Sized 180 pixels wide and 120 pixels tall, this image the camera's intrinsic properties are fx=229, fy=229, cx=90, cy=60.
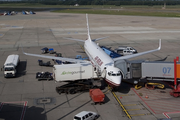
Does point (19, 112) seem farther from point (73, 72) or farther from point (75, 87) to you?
point (73, 72)

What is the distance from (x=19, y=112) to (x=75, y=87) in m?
9.54

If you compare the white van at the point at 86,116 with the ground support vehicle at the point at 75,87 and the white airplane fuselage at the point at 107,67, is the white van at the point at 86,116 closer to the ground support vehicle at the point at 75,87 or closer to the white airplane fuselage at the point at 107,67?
the white airplane fuselage at the point at 107,67

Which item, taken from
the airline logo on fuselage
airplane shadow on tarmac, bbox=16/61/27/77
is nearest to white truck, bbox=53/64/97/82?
the airline logo on fuselage

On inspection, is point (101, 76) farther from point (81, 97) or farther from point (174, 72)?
point (174, 72)

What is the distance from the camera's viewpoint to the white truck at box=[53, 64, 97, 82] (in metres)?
35.8

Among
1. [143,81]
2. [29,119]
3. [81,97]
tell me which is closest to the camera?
[29,119]

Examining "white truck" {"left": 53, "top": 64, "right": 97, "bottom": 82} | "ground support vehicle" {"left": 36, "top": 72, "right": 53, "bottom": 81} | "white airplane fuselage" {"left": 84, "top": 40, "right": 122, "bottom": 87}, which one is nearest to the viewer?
"white airplane fuselage" {"left": 84, "top": 40, "right": 122, "bottom": 87}

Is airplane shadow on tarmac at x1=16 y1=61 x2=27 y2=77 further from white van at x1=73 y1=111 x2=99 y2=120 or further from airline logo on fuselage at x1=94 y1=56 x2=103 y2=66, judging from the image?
white van at x1=73 y1=111 x2=99 y2=120

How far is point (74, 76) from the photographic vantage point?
36.3m

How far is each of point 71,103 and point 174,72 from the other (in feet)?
54.2

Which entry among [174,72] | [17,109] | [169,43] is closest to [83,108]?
[17,109]

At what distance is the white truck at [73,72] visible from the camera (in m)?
35.8

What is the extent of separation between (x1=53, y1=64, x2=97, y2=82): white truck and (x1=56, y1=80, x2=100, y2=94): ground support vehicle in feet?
3.20

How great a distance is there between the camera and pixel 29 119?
93.1 ft
